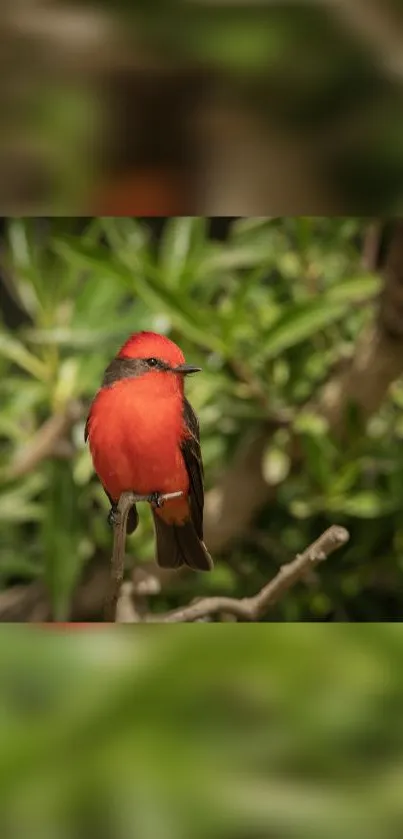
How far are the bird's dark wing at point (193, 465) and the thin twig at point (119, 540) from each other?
0.05ft

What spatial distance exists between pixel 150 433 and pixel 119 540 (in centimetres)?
8

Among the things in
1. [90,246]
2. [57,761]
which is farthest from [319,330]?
[57,761]

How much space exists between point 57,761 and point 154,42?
0.81 feet

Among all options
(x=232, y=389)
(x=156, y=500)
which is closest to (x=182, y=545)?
(x=156, y=500)

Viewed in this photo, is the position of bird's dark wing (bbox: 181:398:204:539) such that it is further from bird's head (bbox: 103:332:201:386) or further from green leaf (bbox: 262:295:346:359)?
green leaf (bbox: 262:295:346:359)

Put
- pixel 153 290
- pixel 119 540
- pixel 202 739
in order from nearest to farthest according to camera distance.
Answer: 1. pixel 202 739
2. pixel 119 540
3. pixel 153 290

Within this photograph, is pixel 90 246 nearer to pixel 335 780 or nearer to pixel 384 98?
pixel 384 98

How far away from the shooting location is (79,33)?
1.02 ft

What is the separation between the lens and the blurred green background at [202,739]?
0.89 ft

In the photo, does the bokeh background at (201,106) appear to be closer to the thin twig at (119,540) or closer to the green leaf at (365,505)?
the thin twig at (119,540)

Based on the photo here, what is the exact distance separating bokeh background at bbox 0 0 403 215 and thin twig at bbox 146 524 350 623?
0.24 metres

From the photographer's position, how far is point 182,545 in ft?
2.09

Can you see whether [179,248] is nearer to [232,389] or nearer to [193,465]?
[232,389]

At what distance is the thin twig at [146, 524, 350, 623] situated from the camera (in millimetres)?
556
